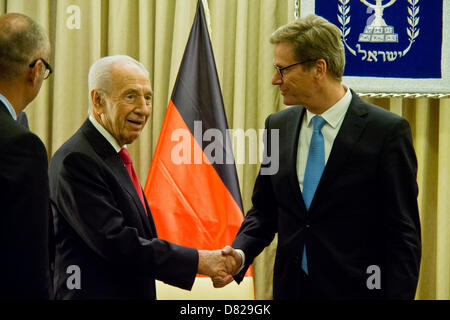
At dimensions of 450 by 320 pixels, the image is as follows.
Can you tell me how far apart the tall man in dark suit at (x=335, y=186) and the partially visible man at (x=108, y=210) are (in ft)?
1.77

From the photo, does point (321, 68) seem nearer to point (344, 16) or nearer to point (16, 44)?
point (16, 44)

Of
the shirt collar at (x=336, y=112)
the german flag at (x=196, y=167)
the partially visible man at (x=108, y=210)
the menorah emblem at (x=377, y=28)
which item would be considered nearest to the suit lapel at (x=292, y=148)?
the shirt collar at (x=336, y=112)

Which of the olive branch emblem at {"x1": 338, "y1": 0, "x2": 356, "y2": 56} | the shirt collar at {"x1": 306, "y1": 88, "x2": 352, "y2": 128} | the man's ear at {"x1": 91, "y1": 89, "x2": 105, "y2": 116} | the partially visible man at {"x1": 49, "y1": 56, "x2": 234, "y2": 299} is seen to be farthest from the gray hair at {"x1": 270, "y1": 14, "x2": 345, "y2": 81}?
the olive branch emblem at {"x1": 338, "y1": 0, "x2": 356, "y2": 56}

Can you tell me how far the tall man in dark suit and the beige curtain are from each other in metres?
1.44

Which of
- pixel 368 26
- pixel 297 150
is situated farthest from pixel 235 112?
pixel 297 150

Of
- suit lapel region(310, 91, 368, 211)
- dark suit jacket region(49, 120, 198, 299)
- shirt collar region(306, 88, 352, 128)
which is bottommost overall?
dark suit jacket region(49, 120, 198, 299)

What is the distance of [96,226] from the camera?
2057 millimetres

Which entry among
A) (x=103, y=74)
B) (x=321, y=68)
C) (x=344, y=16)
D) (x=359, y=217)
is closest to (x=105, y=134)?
(x=103, y=74)

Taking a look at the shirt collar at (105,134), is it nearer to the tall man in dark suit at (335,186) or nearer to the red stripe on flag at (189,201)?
the tall man in dark suit at (335,186)

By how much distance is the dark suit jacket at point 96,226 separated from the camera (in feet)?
6.64

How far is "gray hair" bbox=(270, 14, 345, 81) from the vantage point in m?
2.24

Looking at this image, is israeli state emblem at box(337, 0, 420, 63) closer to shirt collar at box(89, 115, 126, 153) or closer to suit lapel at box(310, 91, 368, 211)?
suit lapel at box(310, 91, 368, 211)

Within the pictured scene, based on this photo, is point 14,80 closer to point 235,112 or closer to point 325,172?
point 325,172

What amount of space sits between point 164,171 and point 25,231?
1.87 meters
